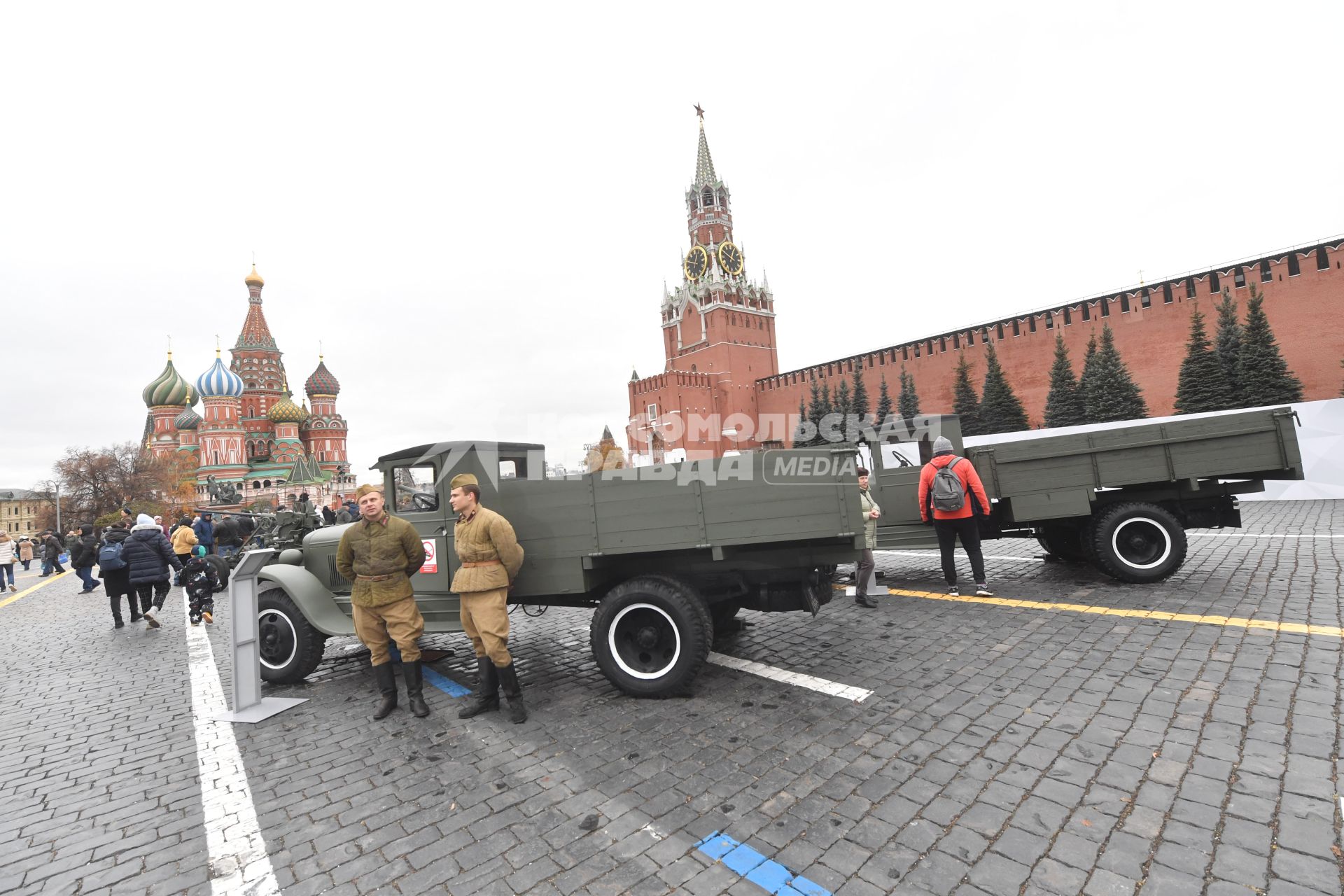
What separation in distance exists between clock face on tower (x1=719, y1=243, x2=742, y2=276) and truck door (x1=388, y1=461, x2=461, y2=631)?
235 ft

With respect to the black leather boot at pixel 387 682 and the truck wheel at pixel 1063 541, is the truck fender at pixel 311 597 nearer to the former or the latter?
the black leather boot at pixel 387 682

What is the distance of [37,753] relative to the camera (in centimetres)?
411

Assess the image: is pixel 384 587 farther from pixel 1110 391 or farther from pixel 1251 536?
pixel 1110 391

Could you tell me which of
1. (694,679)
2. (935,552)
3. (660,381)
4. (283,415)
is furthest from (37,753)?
(283,415)

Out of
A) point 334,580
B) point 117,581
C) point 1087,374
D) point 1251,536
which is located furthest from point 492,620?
point 1087,374

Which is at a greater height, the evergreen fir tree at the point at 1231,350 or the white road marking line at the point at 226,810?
the evergreen fir tree at the point at 1231,350

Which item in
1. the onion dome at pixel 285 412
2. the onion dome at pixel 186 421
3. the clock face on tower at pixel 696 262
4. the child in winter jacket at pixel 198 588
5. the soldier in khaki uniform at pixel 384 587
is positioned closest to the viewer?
the soldier in khaki uniform at pixel 384 587

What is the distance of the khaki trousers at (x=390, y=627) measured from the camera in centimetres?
439

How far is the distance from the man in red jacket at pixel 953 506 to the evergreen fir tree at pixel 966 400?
3421cm

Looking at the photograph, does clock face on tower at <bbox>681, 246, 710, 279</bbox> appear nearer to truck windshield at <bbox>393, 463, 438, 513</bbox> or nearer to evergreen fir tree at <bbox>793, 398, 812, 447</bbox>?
evergreen fir tree at <bbox>793, 398, 812, 447</bbox>

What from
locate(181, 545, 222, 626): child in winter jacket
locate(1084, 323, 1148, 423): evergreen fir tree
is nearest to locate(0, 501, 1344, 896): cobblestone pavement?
locate(181, 545, 222, 626): child in winter jacket

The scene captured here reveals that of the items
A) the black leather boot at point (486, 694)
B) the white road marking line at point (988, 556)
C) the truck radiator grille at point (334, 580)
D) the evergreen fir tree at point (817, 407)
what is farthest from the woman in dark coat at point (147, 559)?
the evergreen fir tree at point (817, 407)

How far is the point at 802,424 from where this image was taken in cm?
4984

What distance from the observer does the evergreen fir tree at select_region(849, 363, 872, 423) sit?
46.7 metres
